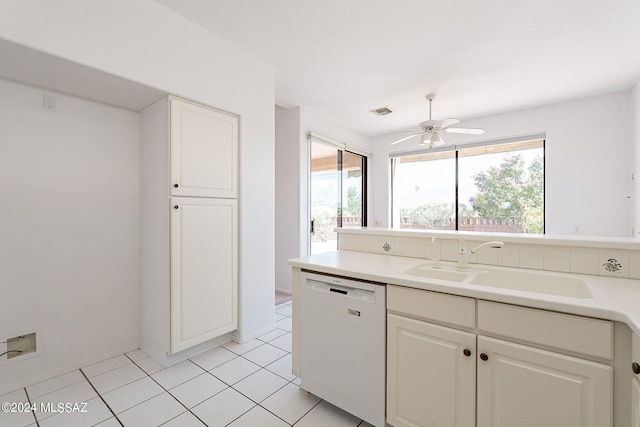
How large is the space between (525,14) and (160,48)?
2662 mm

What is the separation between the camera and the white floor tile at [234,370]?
1933 millimetres

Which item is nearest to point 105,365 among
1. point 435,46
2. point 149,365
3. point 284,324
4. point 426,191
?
point 149,365

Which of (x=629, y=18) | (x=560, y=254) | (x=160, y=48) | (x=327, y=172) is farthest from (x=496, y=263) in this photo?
(x=327, y=172)

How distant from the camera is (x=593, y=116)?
139 inches

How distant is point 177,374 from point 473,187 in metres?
4.65

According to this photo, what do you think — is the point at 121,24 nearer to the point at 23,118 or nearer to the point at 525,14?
the point at 23,118

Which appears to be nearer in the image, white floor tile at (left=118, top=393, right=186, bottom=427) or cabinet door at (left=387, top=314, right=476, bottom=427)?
cabinet door at (left=387, top=314, right=476, bottom=427)

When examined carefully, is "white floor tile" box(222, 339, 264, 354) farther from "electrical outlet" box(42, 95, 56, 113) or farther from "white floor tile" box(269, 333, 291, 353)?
"electrical outlet" box(42, 95, 56, 113)

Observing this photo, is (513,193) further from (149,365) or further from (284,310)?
(149,365)

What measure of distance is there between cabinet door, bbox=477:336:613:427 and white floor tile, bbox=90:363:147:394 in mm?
2132

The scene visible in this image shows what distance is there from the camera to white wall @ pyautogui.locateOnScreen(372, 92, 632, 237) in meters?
3.38

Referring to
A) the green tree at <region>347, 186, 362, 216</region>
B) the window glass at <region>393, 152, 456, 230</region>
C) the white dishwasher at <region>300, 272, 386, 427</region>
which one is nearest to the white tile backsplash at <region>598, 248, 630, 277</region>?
the white dishwasher at <region>300, 272, 386, 427</region>

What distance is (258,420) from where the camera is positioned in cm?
154

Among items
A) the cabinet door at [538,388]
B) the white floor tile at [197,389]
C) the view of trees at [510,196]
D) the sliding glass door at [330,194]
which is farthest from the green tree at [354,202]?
the cabinet door at [538,388]
